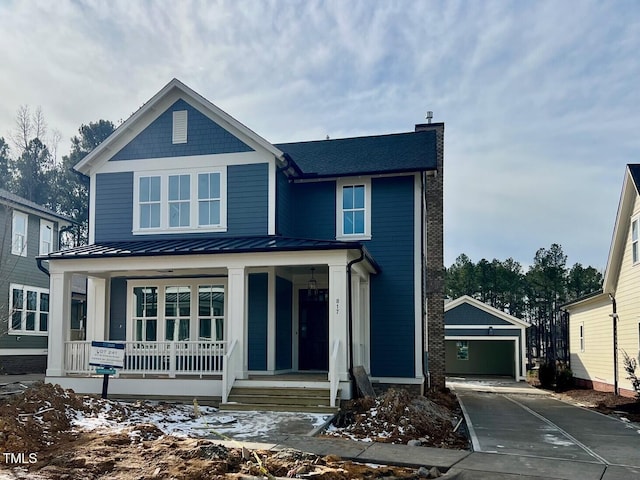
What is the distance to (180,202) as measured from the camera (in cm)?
1633

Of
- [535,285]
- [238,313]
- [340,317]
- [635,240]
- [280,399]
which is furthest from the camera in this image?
[535,285]

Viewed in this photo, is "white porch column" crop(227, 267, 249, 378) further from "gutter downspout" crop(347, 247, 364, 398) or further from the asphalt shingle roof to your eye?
the asphalt shingle roof

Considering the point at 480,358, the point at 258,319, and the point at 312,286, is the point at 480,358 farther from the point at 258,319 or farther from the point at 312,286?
the point at 258,319

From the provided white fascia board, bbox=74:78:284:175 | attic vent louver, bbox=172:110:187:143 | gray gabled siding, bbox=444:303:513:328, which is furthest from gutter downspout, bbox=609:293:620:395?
attic vent louver, bbox=172:110:187:143

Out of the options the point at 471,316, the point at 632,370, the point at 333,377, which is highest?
the point at 471,316

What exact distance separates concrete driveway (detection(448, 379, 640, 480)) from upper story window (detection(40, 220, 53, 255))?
1832 cm

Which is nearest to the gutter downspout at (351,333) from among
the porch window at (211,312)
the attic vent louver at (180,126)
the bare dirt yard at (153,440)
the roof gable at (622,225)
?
the bare dirt yard at (153,440)

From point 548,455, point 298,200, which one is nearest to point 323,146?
point 298,200

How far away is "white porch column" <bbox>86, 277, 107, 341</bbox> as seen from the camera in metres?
16.5

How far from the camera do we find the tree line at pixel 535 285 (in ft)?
160

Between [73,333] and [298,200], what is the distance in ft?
46.5

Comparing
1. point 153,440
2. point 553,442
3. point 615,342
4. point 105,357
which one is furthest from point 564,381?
point 153,440

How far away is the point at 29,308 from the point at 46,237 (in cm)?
312

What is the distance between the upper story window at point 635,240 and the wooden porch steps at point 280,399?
1080 centimetres
